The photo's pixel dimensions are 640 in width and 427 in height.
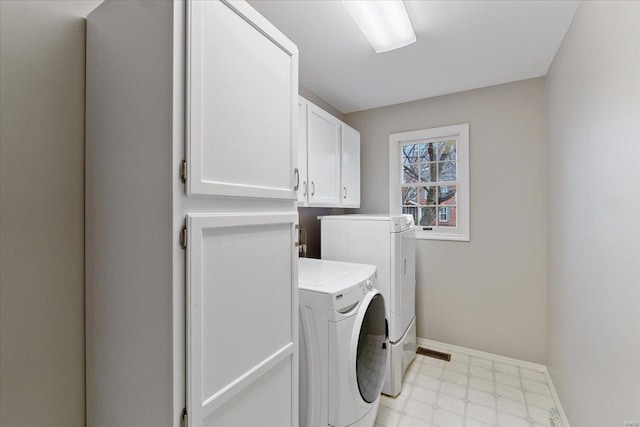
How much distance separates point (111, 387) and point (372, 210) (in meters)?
2.71

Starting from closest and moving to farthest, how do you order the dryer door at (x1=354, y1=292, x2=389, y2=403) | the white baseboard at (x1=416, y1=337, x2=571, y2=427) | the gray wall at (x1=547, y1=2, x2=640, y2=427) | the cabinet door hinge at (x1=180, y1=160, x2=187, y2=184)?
1. the cabinet door hinge at (x1=180, y1=160, x2=187, y2=184)
2. the gray wall at (x1=547, y1=2, x2=640, y2=427)
3. the dryer door at (x1=354, y1=292, x2=389, y2=403)
4. the white baseboard at (x1=416, y1=337, x2=571, y2=427)

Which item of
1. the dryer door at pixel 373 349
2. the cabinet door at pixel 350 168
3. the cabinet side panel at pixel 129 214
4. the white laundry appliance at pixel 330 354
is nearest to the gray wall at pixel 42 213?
the cabinet side panel at pixel 129 214

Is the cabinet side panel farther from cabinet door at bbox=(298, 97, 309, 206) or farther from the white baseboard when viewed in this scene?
the white baseboard

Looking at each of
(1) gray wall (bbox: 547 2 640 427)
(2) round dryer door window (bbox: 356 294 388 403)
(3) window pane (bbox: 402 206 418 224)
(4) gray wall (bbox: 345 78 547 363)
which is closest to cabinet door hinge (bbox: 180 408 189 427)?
(2) round dryer door window (bbox: 356 294 388 403)

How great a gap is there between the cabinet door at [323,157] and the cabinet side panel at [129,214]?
4.26 feet

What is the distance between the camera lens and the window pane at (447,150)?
289cm

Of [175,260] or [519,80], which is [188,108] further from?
[519,80]

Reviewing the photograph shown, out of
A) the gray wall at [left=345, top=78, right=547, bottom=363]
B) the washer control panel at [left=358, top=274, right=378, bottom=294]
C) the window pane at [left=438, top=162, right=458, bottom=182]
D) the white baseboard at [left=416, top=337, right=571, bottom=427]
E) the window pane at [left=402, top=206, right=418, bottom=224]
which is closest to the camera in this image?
the washer control panel at [left=358, top=274, right=378, bottom=294]

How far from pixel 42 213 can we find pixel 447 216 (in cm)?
296

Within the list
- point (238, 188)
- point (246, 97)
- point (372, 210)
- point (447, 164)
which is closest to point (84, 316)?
point (238, 188)

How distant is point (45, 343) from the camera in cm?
89

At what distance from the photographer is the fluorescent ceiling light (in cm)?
153

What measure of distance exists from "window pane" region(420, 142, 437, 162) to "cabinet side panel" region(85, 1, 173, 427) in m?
2.74

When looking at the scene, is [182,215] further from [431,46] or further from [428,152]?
[428,152]
